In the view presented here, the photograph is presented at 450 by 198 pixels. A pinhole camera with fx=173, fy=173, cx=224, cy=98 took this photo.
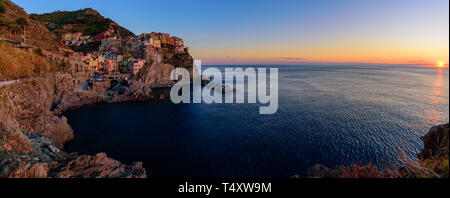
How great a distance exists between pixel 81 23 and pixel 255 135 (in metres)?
130

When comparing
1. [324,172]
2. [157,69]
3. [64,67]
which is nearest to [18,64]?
[64,67]

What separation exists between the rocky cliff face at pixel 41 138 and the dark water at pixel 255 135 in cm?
235

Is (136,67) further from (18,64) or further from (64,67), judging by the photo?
(18,64)

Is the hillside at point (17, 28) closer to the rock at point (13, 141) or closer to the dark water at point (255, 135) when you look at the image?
the dark water at point (255, 135)

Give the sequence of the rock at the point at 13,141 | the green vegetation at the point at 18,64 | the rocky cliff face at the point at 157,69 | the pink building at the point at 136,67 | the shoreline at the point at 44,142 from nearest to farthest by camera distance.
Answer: the shoreline at the point at 44,142 → the rock at the point at 13,141 → the green vegetation at the point at 18,64 → the pink building at the point at 136,67 → the rocky cliff face at the point at 157,69

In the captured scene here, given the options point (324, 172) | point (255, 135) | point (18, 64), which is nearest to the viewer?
point (324, 172)

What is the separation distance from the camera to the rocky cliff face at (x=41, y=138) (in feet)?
28.2

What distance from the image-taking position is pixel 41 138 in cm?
1350

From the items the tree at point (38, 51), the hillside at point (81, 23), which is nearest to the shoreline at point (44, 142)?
the tree at point (38, 51)

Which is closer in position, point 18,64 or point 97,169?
point 97,169

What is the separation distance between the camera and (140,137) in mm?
20438

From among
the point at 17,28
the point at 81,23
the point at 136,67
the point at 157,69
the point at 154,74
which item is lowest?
the point at 154,74
